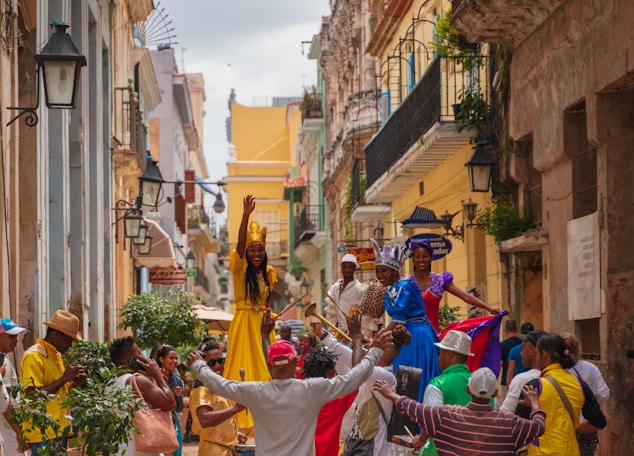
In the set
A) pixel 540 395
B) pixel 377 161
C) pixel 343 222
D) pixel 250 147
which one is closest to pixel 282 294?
pixel 250 147

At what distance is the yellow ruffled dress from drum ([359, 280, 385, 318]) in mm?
834

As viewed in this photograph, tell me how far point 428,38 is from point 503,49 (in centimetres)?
851

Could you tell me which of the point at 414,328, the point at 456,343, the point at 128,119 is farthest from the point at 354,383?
the point at 128,119

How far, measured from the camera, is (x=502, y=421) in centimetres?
785

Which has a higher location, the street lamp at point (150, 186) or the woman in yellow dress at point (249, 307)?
the street lamp at point (150, 186)

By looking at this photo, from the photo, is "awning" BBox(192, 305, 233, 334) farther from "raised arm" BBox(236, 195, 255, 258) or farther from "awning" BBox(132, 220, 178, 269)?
"raised arm" BBox(236, 195, 255, 258)

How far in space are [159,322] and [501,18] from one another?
9085mm

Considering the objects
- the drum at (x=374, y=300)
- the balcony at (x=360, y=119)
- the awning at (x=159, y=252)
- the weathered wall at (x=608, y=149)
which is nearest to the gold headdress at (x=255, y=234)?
the drum at (x=374, y=300)

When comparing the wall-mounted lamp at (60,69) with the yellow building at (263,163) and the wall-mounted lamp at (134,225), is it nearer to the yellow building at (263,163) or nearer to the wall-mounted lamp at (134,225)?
the wall-mounted lamp at (134,225)

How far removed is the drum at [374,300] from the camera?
11914mm

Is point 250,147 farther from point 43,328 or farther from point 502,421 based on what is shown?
point 502,421

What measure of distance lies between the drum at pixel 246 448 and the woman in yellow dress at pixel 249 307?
0.44m

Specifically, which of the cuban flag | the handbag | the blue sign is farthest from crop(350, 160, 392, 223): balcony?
the handbag

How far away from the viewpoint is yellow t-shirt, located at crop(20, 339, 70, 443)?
10430 millimetres
